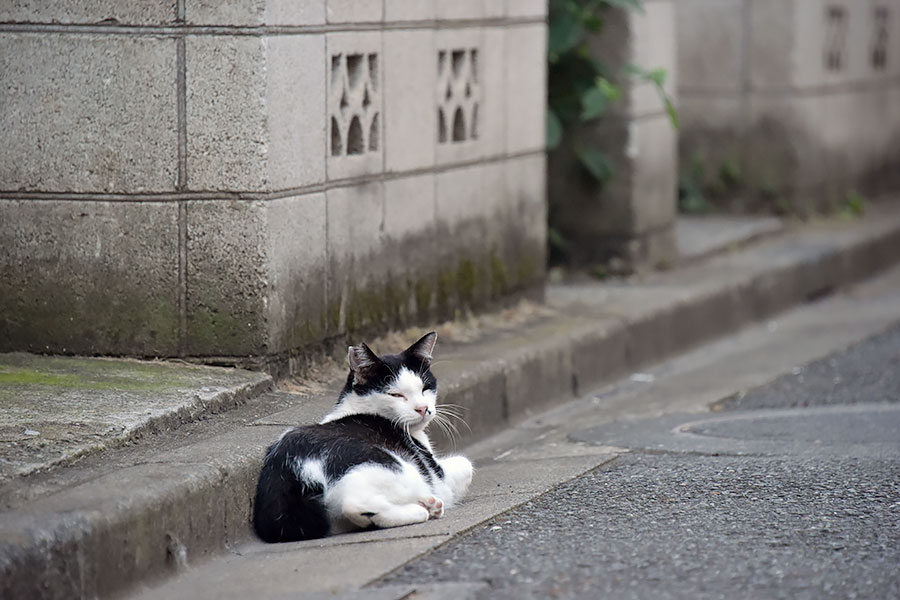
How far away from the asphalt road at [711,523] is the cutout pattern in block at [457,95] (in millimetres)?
1665

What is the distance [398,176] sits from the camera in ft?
20.3

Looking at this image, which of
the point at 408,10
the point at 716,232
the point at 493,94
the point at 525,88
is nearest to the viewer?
the point at 408,10

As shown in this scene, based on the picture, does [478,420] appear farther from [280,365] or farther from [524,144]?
[524,144]

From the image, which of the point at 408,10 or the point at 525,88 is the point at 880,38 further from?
the point at 408,10

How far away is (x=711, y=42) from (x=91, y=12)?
6532mm

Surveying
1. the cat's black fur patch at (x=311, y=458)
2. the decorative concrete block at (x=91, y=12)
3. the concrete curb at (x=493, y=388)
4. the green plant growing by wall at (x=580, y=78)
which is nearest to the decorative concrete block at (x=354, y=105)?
the decorative concrete block at (x=91, y=12)

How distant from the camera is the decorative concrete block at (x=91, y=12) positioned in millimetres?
5129

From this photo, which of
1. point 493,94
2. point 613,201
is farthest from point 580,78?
point 493,94

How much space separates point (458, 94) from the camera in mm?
6727

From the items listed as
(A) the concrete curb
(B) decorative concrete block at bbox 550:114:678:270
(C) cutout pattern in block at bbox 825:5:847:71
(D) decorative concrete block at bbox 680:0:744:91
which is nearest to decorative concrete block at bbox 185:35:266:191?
(A) the concrete curb

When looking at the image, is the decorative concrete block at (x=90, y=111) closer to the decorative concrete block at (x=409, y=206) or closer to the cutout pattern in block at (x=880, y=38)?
the decorative concrete block at (x=409, y=206)

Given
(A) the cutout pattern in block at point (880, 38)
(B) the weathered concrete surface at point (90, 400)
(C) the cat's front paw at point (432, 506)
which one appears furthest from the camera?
(A) the cutout pattern in block at point (880, 38)

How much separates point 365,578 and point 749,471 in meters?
1.69

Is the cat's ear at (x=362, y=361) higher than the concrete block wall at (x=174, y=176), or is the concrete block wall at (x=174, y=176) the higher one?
the concrete block wall at (x=174, y=176)
